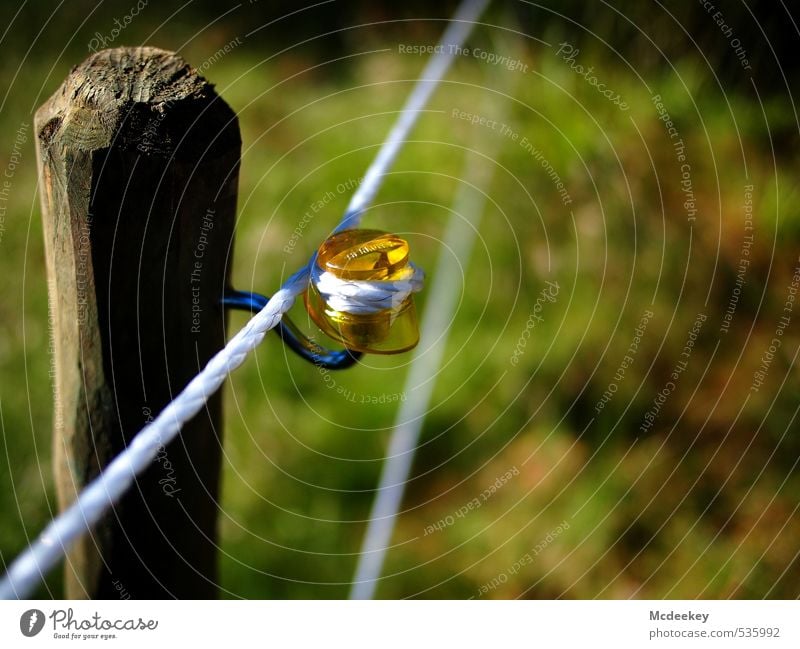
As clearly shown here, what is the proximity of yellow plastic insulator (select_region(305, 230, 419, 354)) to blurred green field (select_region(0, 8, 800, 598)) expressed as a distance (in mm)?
477

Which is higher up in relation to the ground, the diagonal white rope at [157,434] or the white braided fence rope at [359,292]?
the white braided fence rope at [359,292]

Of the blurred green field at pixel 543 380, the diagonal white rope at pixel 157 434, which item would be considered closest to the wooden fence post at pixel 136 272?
the diagonal white rope at pixel 157 434

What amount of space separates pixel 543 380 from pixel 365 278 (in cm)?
74

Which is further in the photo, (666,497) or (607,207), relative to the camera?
(607,207)

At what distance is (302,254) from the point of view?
4.52ft

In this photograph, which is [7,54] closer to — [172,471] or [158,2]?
[158,2]

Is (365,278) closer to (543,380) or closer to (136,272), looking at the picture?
(136,272)

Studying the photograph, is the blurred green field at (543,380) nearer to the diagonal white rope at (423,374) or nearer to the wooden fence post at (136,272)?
the diagonal white rope at (423,374)

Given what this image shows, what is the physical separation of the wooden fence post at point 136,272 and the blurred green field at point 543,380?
0.43 m

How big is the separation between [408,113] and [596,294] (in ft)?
1.85

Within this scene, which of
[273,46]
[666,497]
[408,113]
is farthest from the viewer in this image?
[273,46]

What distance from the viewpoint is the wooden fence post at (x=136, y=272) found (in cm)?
48

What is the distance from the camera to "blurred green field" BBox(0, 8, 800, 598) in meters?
1.08

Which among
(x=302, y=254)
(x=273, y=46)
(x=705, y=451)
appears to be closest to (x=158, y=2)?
(x=273, y=46)
